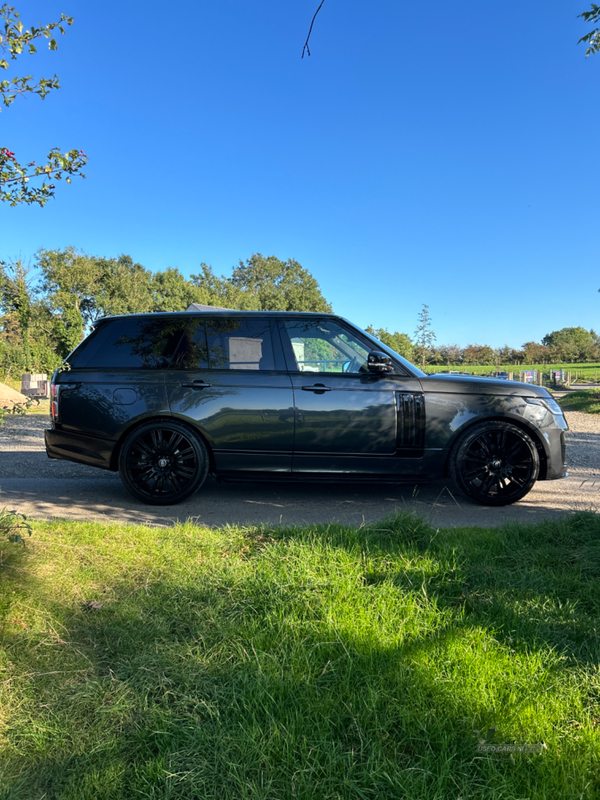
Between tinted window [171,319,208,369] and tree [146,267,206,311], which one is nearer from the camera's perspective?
tinted window [171,319,208,369]

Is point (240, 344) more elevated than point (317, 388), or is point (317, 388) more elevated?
point (240, 344)

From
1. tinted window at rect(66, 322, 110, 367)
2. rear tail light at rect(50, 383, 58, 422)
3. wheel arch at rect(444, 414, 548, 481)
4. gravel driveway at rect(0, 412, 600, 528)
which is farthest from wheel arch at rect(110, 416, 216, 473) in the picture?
wheel arch at rect(444, 414, 548, 481)

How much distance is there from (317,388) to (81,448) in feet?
8.09

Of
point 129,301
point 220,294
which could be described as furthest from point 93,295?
point 220,294

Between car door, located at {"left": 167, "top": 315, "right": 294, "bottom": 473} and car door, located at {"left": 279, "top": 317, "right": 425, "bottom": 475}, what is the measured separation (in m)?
0.15

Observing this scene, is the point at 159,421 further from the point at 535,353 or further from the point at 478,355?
the point at 535,353

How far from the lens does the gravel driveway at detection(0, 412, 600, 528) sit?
4.54 meters

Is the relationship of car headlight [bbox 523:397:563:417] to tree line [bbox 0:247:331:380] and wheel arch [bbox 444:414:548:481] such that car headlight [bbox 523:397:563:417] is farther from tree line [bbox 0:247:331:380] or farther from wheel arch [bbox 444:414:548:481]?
tree line [bbox 0:247:331:380]

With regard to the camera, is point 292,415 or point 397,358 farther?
point 397,358

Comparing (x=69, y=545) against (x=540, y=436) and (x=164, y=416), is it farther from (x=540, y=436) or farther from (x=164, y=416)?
(x=540, y=436)

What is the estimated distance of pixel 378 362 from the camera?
15.7 ft

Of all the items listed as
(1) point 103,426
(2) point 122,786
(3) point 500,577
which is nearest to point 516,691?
(3) point 500,577

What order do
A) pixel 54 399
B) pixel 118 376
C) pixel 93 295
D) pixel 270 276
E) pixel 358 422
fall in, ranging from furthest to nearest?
pixel 270 276 → pixel 93 295 → pixel 54 399 → pixel 118 376 → pixel 358 422

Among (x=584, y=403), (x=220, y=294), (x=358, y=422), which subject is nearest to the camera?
(x=358, y=422)
